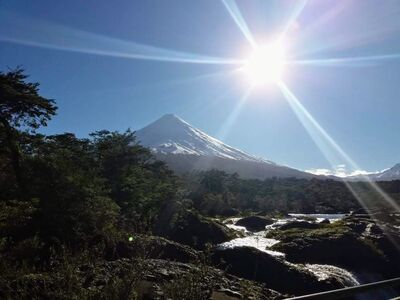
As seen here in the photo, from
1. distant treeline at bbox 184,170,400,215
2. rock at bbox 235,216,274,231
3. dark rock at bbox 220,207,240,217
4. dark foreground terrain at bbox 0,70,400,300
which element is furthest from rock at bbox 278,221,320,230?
dark rock at bbox 220,207,240,217

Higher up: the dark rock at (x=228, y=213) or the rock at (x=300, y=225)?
the dark rock at (x=228, y=213)

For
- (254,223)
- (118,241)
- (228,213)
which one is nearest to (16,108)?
(118,241)

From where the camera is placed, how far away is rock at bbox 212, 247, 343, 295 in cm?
2384

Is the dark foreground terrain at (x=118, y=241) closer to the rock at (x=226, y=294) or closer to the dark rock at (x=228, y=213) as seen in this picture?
the rock at (x=226, y=294)

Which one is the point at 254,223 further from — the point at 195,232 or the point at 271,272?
the point at 271,272

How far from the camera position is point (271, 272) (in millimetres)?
24922

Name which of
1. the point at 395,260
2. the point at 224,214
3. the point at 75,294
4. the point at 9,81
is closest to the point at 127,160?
the point at 9,81

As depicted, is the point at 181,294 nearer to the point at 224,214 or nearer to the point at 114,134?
the point at 114,134

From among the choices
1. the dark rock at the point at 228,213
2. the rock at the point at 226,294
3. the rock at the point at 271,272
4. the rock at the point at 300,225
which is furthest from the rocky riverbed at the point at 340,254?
the dark rock at the point at 228,213

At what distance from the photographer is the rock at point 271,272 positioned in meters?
23.8

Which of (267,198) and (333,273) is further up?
(267,198)

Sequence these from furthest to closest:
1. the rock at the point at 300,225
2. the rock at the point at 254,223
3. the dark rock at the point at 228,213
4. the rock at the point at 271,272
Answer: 1. the dark rock at the point at 228,213
2. the rock at the point at 254,223
3. the rock at the point at 300,225
4. the rock at the point at 271,272

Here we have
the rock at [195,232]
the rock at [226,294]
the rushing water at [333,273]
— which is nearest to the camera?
the rock at [226,294]

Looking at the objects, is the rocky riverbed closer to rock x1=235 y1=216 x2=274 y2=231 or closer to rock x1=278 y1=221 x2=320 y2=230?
rock x1=278 y1=221 x2=320 y2=230
